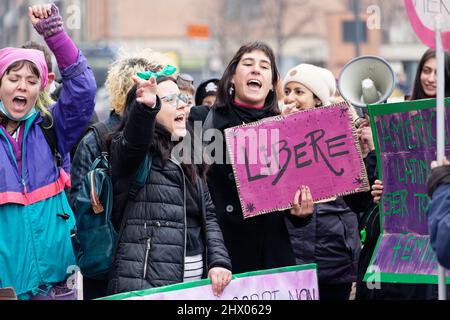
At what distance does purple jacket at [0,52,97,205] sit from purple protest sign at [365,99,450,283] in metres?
1.46

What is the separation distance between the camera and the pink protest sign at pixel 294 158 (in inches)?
215

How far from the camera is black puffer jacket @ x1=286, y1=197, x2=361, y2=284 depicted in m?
6.32

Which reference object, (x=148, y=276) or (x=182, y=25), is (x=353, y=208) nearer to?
(x=148, y=276)

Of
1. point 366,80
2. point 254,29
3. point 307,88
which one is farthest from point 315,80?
point 254,29

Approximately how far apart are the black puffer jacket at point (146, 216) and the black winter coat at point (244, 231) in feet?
→ 2.35

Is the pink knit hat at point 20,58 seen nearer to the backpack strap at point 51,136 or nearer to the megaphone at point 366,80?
the backpack strap at point 51,136

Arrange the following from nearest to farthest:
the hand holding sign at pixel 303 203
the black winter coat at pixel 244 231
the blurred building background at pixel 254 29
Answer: the hand holding sign at pixel 303 203 → the black winter coat at pixel 244 231 → the blurred building background at pixel 254 29

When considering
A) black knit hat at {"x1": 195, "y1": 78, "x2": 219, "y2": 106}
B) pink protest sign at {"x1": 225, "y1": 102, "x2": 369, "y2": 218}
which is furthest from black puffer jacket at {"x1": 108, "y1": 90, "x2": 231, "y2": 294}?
black knit hat at {"x1": 195, "y1": 78, "x2": 219, "y2": 106}

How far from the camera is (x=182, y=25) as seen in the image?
68250mm

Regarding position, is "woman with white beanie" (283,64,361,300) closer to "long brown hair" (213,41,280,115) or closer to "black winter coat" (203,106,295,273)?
"long brown hair" (213,41,280,115)

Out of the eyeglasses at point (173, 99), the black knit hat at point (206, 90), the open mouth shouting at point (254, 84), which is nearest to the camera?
the eyeglasses at point (173, 99)

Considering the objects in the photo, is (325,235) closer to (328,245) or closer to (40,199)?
(328,245)

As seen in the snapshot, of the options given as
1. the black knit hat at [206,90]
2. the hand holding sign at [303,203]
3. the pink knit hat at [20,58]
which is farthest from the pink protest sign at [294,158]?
the black knit hat at [206,90]

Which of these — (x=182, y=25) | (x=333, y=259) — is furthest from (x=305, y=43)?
(x=333, y=259)
